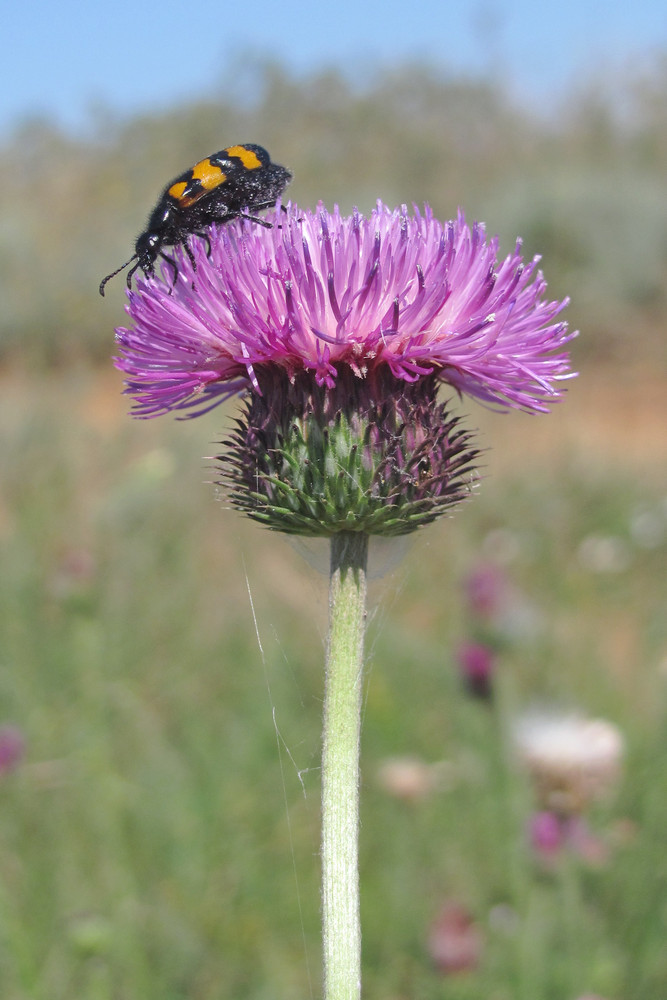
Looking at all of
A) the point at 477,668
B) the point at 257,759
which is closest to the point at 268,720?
the point at 257,759

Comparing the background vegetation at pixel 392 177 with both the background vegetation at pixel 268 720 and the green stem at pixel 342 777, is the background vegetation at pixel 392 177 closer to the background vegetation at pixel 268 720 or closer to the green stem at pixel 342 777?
the background vegetation at pixel 268 720

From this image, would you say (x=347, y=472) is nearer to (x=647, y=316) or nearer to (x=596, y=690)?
(x=596, y=690)

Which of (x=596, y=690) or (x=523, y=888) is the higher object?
(x=596, y=690)

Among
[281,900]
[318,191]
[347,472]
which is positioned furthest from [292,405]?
[318,191]

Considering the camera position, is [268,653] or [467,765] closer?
[467,765]

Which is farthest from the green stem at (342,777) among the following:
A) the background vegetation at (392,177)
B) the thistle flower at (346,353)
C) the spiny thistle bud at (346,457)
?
the background vegetation at (392,177)

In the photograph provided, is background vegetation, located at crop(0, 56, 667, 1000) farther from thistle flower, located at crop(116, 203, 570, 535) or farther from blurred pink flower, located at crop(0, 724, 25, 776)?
thistle flower, located at crop(116, 203, 570, 535)
